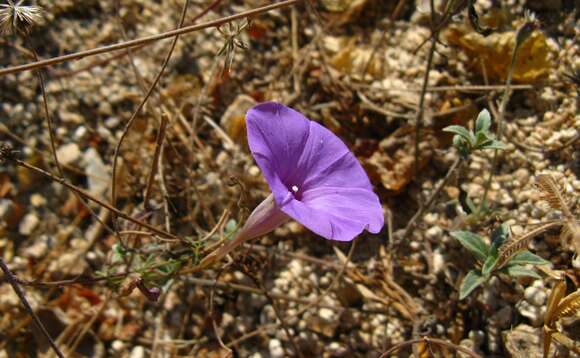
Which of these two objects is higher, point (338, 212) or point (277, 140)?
point (277, 140)

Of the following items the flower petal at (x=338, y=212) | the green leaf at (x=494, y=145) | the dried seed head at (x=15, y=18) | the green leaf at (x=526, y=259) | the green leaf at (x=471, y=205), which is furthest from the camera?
the green leaf at (x=471, y=205)

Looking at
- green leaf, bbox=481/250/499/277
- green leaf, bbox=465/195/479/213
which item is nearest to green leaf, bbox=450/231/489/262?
green leaf, bbox=481/250/499/277

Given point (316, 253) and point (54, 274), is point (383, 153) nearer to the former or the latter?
point (316, 253)

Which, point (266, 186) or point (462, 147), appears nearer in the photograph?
point (462, 147)

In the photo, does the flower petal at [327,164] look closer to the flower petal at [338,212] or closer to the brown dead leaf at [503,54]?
the flower petal at [338,212]

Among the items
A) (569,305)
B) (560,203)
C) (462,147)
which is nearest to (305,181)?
(462,147)

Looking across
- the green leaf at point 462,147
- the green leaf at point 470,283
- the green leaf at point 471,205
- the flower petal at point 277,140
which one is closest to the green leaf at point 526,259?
the green leaf at point 470,283

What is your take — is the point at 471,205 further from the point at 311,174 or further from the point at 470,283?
the point at 311,174
